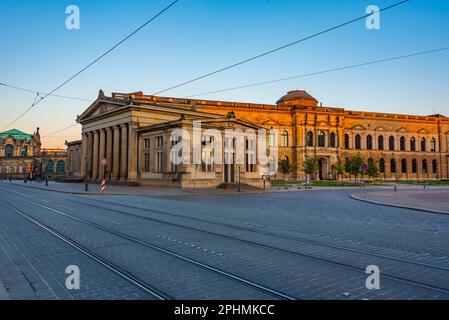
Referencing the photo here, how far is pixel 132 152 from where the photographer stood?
4450 centimetres

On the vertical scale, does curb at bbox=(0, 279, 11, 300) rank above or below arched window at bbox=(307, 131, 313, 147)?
below

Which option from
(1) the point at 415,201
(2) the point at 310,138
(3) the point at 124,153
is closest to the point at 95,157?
(3) the point at 124,153

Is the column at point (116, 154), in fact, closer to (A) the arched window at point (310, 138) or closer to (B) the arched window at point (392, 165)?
(A) the arched window at point (310, 138)

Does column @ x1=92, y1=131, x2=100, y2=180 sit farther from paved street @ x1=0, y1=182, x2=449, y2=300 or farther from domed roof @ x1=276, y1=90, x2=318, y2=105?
domed roof @ x1=276, y1=90, x2=318, y2=105

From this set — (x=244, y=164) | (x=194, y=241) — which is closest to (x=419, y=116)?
(x=244, y=164)

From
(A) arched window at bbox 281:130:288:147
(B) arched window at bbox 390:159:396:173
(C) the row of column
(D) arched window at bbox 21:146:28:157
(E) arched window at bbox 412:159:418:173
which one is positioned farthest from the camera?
(D) arched window at bbox 21:146:28:157

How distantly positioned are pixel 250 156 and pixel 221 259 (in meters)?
37.6

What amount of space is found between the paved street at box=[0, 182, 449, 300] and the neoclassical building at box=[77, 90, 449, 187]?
27.3m

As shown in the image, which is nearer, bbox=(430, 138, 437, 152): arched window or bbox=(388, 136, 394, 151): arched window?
bbox=(388, 136, 394, 151): arched window

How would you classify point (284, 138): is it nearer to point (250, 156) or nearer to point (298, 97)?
point (298, 97)

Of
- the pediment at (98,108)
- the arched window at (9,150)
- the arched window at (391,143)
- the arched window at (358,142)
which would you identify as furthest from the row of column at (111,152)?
the arched window at (391,143)

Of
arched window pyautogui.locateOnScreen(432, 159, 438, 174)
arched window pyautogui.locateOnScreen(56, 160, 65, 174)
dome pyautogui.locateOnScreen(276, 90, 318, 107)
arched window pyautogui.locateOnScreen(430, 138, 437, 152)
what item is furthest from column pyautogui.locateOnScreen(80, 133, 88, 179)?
arched window pyautogui.locateOnScreen(432, 159, 438, 174)

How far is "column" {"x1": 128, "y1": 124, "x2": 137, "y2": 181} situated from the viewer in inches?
1753
